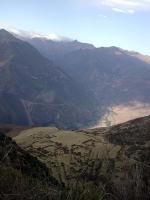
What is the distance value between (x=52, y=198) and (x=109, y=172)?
311 centimetres

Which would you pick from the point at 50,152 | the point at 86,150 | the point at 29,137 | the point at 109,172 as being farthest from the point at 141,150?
the point at 109,172

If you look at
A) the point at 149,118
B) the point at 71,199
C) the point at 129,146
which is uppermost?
the point at 149,118

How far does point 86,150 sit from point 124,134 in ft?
70.4

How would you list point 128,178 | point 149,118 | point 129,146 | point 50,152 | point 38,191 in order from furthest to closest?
point 149,118
point 129,146
point 50,152
point 128,178
point 38,191

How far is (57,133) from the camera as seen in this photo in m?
100

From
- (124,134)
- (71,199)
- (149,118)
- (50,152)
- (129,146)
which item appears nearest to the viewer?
(71,199)

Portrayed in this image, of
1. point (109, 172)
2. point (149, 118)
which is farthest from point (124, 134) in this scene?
point (109, 172)

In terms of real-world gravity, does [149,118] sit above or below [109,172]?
above

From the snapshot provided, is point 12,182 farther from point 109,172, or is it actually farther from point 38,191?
point 109,172

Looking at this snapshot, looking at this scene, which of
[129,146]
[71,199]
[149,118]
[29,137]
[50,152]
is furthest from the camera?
[149,118]

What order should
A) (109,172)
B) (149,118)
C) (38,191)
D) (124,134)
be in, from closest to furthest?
(38,191)
(109,172)
(124,134)
(149,118)

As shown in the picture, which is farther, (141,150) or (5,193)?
(141,150)

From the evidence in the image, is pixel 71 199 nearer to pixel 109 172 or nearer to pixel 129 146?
pixel 109 172

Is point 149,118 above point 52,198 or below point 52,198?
above
